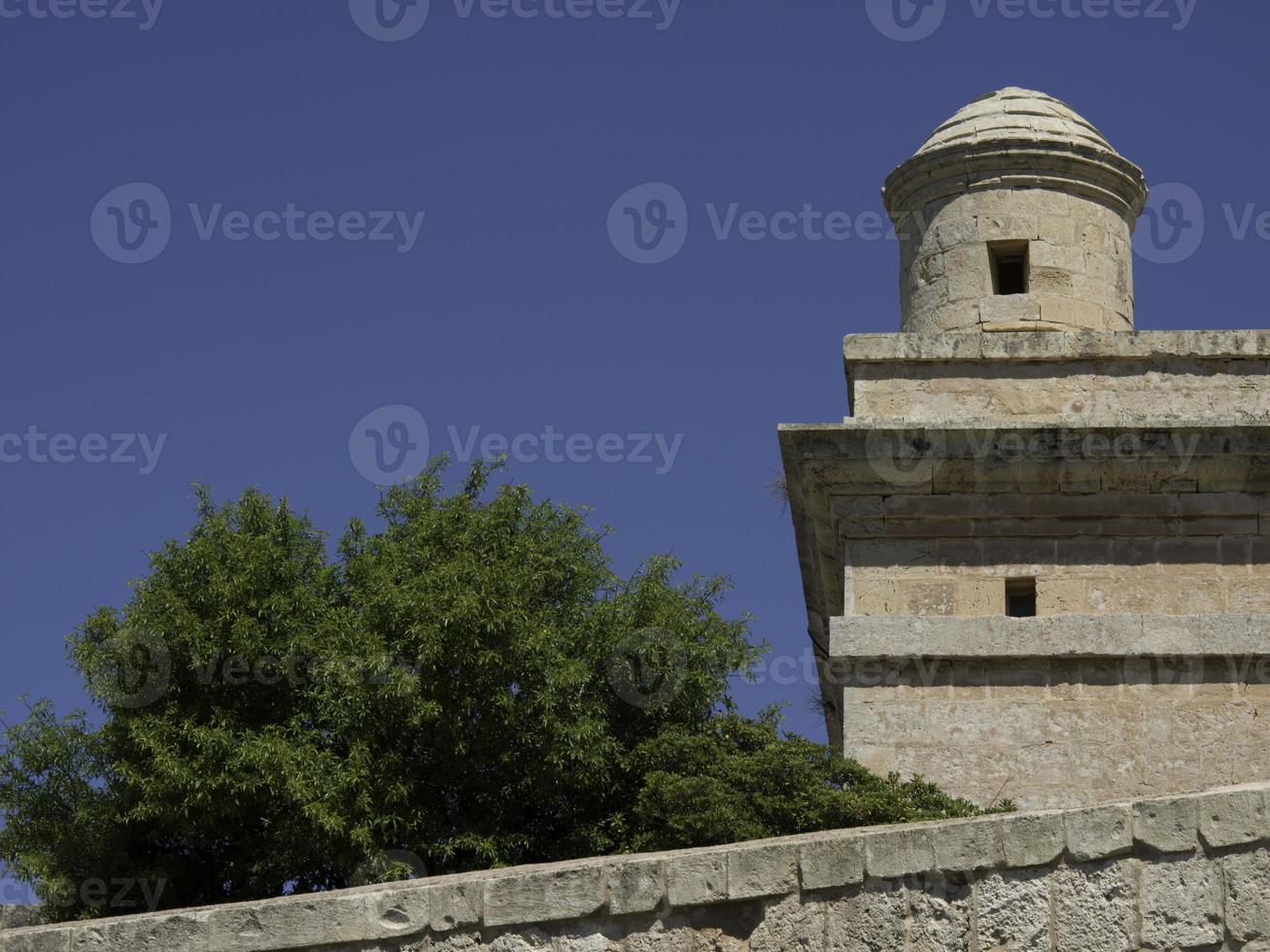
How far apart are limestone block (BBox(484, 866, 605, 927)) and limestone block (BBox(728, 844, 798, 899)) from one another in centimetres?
53

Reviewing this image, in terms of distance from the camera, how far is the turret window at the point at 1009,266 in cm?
1716

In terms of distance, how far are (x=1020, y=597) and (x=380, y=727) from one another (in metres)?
4.77

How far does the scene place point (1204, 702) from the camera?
588 inches

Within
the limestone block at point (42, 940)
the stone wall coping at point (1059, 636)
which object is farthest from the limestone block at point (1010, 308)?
the limestone block at point (42, 940)

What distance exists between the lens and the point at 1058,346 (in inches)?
645

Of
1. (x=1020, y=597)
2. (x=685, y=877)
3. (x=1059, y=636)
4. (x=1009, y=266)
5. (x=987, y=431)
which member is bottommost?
(x=685, y=877)

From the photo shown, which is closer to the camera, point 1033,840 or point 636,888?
point 1033,840

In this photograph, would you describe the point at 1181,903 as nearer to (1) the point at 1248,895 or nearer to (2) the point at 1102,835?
(1) the point at 1248,895

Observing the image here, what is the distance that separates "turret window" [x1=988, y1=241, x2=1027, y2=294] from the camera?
1716 cm

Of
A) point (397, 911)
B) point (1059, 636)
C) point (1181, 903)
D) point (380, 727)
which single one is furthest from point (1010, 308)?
point (397, 911)

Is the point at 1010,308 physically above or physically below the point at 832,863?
above

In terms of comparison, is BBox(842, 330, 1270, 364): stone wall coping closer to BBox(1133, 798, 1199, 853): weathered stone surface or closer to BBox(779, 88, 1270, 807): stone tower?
BBox(779, 88, 1270, 807): stone tower

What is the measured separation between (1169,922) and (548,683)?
7.51m

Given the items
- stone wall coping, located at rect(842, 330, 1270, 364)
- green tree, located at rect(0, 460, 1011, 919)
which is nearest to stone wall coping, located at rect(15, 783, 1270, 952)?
green tree, located at rect(0, 460, 1011, 919)
